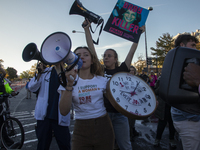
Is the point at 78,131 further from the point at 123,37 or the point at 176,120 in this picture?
the point at 123,37

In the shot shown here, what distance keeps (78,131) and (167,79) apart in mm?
1068

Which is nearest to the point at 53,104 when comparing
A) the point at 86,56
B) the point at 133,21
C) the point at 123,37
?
the point at 86,56

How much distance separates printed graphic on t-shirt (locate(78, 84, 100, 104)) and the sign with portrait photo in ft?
4.41

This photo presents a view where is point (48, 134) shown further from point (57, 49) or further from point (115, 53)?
point (115, 53)

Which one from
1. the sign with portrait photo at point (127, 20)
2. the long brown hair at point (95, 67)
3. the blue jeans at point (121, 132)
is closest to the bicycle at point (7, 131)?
the blue jeans at point (121, 132)

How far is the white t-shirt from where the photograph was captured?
1.59 m

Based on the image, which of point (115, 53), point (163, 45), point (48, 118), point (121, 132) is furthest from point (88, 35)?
point (163, 45)

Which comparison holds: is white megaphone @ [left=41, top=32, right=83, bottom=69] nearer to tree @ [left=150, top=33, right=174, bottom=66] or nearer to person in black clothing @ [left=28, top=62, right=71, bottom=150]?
person in black clothing @ [left=28, top=62, right=71, bottom=150]

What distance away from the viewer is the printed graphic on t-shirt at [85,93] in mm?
1591

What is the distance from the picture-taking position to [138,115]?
4.62 feet

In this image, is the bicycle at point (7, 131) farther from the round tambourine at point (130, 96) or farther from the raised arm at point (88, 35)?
the round tambourine at point (130, 96)

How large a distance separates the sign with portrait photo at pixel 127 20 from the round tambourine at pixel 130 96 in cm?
107

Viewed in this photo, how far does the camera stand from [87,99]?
160 cm

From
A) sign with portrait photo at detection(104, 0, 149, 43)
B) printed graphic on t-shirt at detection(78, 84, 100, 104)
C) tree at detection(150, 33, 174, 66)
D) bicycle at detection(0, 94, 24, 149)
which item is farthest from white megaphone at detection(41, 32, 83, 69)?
tree at detection(150, 33, 174, 66)
